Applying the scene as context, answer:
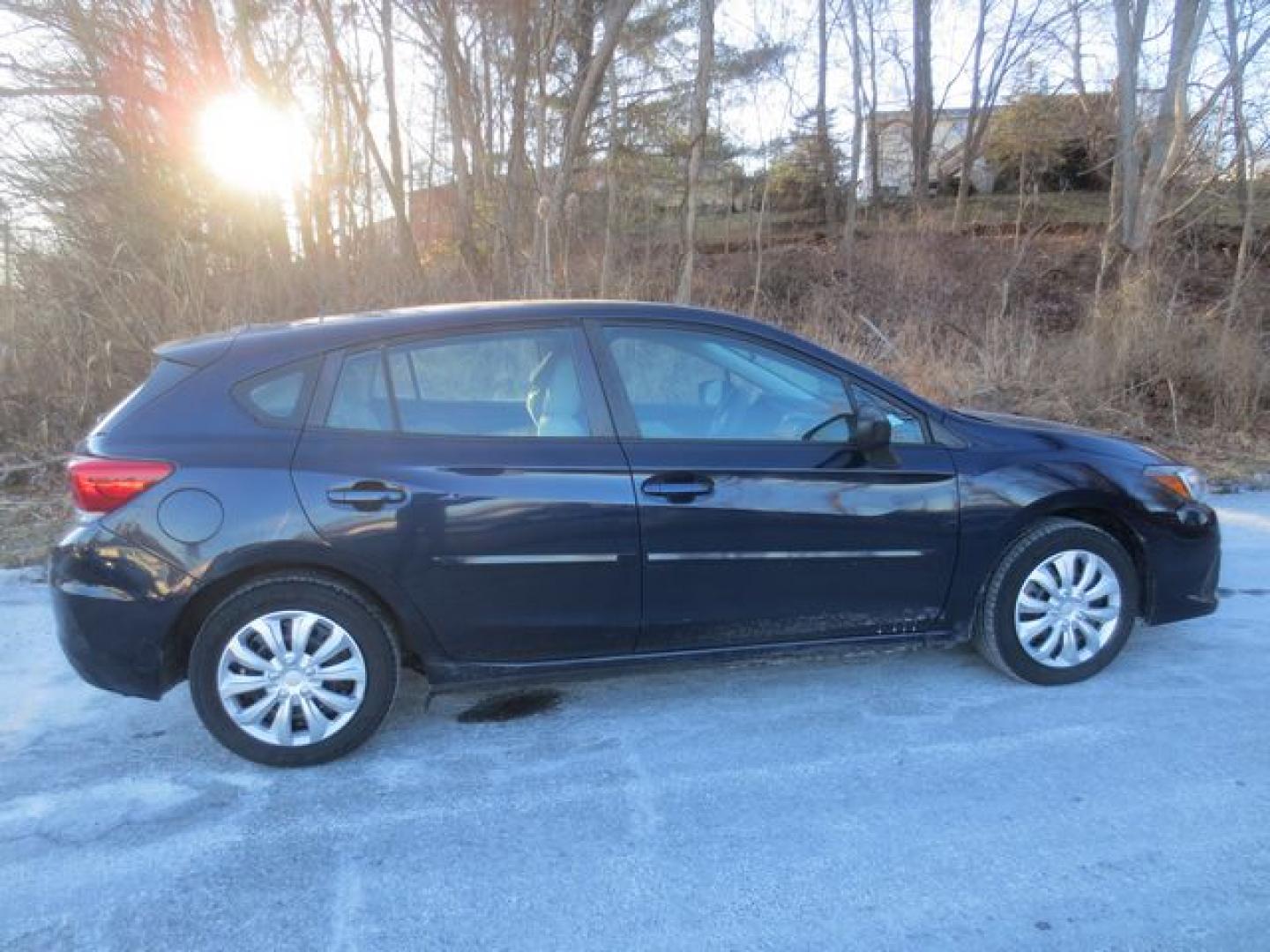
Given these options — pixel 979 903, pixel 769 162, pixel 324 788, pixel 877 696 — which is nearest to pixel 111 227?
pixel 324 788

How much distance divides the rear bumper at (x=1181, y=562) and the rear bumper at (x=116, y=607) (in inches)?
150

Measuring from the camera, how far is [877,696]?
12.7 feet

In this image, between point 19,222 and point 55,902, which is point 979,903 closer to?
point 55,902

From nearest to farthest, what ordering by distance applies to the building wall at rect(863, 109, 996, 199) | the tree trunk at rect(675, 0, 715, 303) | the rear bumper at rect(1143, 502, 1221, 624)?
1. the rear bumper at rect(1143, 502, 1221, 624)
2. the tree trunk at rect(675, 0, 715, 303)
3. the building wall at rect(863, 109, 996, 199)

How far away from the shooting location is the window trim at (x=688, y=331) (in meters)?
3.54

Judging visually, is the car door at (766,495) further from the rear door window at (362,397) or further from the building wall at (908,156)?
the building wall at (908,156)

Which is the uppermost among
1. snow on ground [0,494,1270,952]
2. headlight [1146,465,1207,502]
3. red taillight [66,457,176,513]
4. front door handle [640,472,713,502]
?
red taillight [66,457,176,513]

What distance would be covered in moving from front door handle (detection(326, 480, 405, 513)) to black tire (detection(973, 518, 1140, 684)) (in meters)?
2.38

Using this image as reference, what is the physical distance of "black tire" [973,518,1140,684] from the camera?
3.85 m

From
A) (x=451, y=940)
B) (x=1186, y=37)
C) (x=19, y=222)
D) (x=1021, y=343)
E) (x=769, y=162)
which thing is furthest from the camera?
(x=769, y=162)

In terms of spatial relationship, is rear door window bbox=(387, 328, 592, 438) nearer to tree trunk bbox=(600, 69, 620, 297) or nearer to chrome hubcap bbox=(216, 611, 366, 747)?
chrome hubcap bbox=(216, 611, 366, 747)

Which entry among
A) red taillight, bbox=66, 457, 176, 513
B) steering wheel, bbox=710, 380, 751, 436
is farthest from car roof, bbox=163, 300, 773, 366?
red taillight, bbox=66, 457, 176, 513

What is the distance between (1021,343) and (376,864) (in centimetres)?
951

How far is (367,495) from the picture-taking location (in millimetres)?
3277
